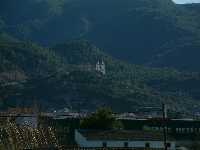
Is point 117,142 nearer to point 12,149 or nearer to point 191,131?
point 12,149

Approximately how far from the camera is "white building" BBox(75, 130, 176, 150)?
58625 mm

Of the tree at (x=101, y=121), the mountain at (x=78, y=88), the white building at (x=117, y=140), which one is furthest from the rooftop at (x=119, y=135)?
the mountain at (x=78, y=88)

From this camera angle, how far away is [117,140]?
59562 millimetres

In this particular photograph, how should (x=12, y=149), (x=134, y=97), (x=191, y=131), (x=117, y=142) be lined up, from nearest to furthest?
(x=12, y=149)
(x=117, y=142)
(x=191, y=131)
(x=134, y=97)

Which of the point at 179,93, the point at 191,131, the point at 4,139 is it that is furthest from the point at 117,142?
the point at 179,93

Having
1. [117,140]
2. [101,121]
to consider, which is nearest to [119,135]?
[117,140]

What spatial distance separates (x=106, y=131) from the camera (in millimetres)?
63406

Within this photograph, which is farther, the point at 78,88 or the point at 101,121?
the point at 78,88

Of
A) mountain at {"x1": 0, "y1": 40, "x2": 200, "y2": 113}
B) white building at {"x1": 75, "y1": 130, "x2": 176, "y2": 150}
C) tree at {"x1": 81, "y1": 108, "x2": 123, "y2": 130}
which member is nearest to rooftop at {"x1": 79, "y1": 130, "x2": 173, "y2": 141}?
white building at {"x1": 75, "y1": 130, "x2": 176, "y2": 150}

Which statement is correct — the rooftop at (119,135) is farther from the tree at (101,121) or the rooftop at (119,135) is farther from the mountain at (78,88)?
the mountain at (78,88)

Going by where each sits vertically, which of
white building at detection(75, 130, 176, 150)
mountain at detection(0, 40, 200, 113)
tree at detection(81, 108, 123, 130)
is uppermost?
mountain at detection(0, 40, 200, 113)

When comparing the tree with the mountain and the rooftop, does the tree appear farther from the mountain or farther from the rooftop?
the mountain

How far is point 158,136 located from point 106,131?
4560 mm

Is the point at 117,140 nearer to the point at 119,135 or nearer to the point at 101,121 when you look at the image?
the point at 119,135
